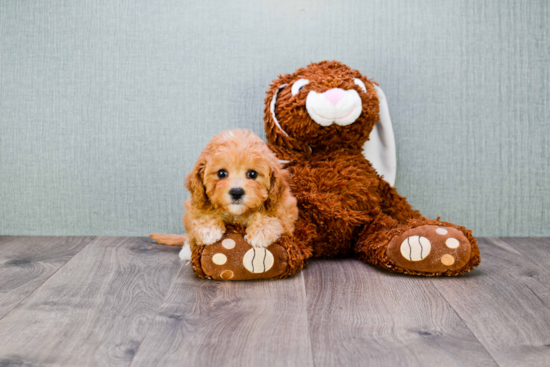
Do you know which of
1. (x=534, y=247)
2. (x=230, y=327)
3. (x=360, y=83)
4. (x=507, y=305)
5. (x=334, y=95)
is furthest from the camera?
(x=534, y=247)

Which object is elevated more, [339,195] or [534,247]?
[339,195]

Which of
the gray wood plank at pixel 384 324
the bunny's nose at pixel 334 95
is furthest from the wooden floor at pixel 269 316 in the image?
the bunny's nose at pixel 334 95

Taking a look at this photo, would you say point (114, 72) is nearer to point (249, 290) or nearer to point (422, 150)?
point (249, 290)

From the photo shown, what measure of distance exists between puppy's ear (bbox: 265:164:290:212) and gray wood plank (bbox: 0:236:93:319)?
0.63 m

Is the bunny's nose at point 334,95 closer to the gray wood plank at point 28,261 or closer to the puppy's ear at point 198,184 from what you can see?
the puppy's ear at point 198,184

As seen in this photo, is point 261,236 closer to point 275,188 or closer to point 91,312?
point 275,188

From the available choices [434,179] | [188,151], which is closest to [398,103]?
[434,179]

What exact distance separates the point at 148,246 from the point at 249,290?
1.89 feet

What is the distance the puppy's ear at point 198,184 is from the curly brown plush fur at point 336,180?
0.94 ft

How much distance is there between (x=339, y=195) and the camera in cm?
137

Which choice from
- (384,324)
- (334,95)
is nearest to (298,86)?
(334,95)

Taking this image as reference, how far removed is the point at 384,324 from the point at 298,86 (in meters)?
0.77

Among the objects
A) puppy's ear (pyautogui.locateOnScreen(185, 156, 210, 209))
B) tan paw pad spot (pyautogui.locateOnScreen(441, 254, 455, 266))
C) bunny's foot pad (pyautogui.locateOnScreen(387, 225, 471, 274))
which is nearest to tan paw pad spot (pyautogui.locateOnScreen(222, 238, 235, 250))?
puppy's ear (pyautogui.locateOnScreen(185, 156, 210, 209))

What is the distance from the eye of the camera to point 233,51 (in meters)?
1.64
